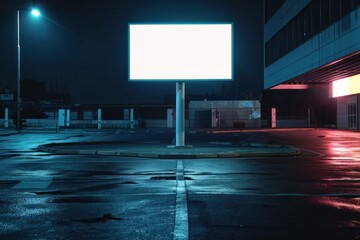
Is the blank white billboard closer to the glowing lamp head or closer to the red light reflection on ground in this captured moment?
the red light reflection on ground

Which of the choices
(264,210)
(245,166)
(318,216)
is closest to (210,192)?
(264,210)

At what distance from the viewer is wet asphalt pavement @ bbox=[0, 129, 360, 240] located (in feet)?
19.5

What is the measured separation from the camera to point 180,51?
64.0 ft

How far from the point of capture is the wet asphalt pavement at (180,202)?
5934 mm

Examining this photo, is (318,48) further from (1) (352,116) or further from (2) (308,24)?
(1) (352,116)

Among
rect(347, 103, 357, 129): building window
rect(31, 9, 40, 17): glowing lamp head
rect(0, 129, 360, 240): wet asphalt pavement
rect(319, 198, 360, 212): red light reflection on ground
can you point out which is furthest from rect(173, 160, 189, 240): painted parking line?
rect(347, 103, 357, 129): building window

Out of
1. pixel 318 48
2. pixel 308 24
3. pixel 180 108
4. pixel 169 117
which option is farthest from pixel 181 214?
pixel 169 117

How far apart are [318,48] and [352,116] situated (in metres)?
13.2

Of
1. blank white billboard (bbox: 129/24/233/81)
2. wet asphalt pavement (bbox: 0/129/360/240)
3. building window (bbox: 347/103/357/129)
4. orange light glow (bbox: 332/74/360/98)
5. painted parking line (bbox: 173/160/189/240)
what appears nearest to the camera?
painted parking line (bbox: 173/160/189/240)

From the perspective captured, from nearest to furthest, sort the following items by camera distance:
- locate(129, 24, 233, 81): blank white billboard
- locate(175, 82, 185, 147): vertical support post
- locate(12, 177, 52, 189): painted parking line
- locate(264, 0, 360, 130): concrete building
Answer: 1. locate(12, 177, 52, 189): painted parking line
2. locate(129, 24, 233, 81): blank white billboard
3. locate(175, 82, 185, 147): vertical support post
4. locate(264, 0, 360, 130): concrete building

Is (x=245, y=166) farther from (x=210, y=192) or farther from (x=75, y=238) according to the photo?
(x=75, y=238)

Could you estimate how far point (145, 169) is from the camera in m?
13.2

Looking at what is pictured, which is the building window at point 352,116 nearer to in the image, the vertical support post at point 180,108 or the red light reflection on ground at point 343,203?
the vertical support post at point 180,108

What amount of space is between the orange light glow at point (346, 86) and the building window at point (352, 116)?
1.34 m
